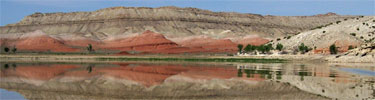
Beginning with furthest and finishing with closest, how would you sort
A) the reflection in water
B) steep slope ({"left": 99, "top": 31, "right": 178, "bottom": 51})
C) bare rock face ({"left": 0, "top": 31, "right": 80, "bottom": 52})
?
steep slope ({"left": 99, "top": 31, "right": 178, "bottom": 51}), bare rock face ({"left": 0, "top": 31, "right": 80, "bottom": 52}), the reflection in water

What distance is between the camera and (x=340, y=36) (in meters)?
85.8

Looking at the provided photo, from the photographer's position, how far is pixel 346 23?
9294 centimetres

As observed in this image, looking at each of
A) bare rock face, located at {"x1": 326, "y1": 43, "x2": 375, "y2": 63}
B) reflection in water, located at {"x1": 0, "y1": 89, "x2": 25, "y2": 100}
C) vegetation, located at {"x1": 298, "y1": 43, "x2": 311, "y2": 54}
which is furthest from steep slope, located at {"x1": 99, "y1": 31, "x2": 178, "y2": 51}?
reflection in water, located at {"x1": 0, "y1": 89, "x2": 25, "y2": 100}

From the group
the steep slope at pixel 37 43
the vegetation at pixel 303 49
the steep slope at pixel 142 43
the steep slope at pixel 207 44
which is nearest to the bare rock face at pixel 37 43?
the steep slope at pixel 37 43

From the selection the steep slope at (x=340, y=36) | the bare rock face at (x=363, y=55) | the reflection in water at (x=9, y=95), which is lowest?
the reflection in water at (x=9, y=95)

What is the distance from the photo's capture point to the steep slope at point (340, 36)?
270 ft

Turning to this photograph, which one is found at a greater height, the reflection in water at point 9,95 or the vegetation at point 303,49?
the vegetation at point 303,49

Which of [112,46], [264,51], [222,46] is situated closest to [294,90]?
[264,51]

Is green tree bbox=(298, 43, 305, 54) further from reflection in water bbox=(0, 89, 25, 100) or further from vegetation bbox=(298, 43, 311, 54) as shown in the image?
reflection in water bbox=(0, 89, 25, 100)

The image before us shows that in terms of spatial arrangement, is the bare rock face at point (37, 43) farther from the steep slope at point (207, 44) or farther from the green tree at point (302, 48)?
the green tree at point (302, 48)

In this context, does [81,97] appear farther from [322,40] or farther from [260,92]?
[322,40]

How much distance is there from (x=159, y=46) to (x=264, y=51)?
8013 cm

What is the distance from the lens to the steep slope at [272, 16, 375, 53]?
82.4 m

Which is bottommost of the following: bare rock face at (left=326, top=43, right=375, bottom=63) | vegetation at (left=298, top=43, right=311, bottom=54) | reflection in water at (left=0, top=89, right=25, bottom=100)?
reflection in water at (left=0, top=89, right=25, bottom=100)
